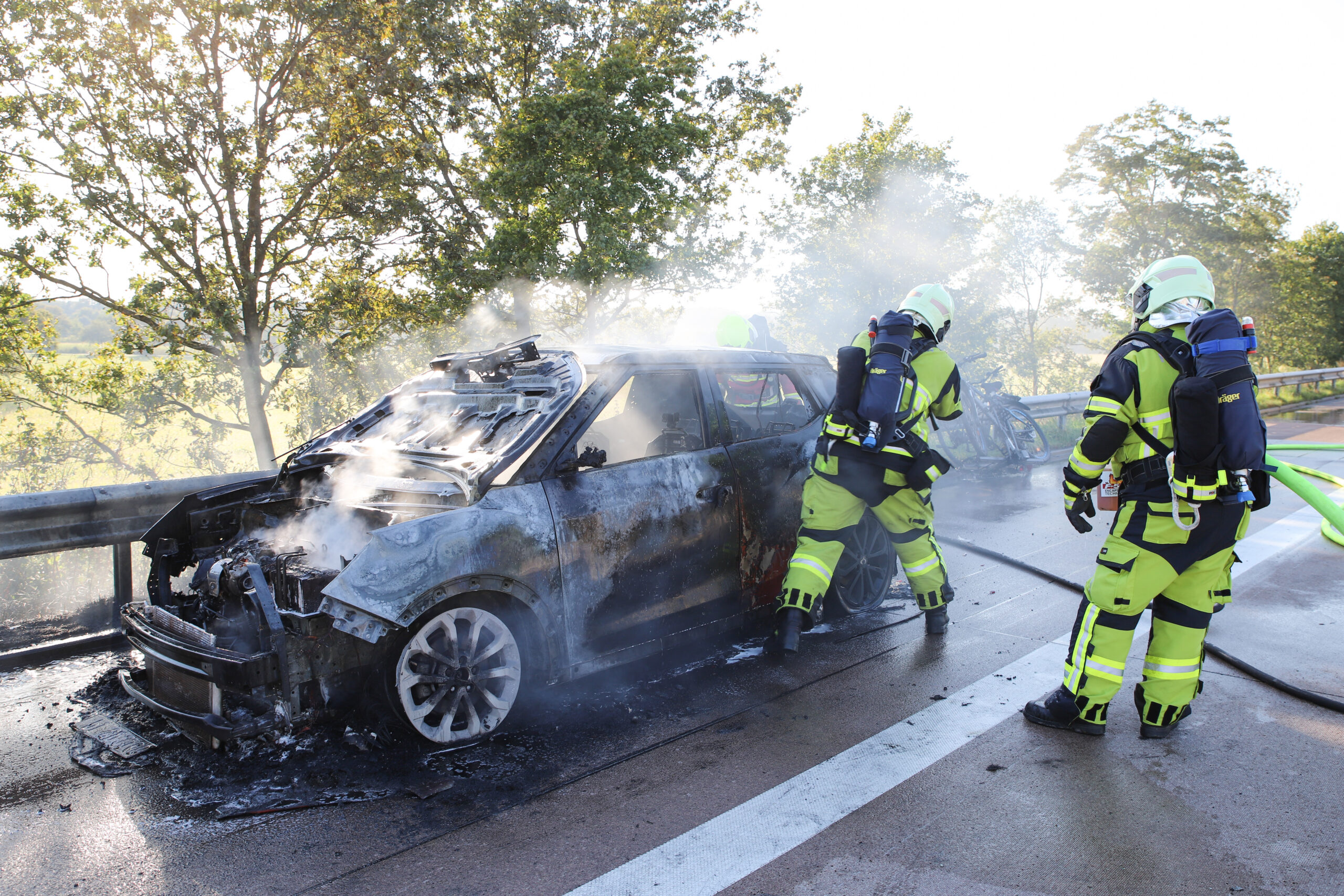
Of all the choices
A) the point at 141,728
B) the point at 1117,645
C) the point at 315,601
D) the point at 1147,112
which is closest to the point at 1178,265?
the point at 1117,645

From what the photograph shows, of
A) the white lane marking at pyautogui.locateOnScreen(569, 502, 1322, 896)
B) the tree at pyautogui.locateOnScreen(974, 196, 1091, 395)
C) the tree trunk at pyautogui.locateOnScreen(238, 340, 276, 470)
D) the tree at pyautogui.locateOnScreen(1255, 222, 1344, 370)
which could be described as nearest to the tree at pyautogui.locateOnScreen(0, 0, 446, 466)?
the tree trunk at pyautogui.locateOnScreen(238, 340, 276, 470)

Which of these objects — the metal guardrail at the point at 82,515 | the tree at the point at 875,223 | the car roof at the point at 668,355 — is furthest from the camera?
the tree at the point at 875,223

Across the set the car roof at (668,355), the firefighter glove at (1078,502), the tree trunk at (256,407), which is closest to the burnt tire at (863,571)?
the car roof at (668,355)

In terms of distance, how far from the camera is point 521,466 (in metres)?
3.59

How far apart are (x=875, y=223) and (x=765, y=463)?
1736 cm

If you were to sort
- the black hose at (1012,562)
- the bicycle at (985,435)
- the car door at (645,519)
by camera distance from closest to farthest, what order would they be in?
1. the car door at (645,519)
2. the black hose at (1012,562)
3. the bicycle at (985,435)

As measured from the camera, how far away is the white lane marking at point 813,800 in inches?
99.8

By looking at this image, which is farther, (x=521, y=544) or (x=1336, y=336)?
(x=1336, y=336)

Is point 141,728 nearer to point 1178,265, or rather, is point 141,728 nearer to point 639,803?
point 639,803

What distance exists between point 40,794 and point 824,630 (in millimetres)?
3777

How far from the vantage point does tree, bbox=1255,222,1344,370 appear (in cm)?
3281

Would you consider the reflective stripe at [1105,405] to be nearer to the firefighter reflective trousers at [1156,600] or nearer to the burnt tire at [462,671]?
the firefighter reflective trousers at [1156,600]

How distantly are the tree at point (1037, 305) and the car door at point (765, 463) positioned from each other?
27.3 m

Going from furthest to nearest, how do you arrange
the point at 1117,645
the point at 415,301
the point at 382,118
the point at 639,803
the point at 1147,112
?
the point at 1147,112, the point at 415,301, the point at 382,118, the point at 1117,645, the point at 639,803
